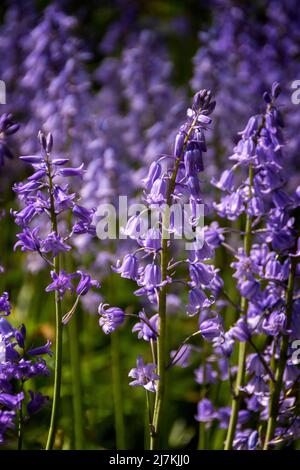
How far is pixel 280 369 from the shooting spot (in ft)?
10.5

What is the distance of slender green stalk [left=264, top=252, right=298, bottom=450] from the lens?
316cm

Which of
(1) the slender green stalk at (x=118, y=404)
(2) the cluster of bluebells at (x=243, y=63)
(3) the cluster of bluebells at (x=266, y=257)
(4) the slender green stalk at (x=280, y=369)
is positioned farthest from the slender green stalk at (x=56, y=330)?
(2) the cluster of bluebells at (x=243, y=63)

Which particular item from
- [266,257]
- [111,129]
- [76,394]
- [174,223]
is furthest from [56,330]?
[111,129]

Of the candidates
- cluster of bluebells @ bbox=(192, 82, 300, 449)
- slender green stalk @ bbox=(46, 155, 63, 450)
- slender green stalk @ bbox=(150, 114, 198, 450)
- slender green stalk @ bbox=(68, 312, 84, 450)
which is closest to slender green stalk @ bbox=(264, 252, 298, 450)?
cluster of bluebells @ bbox=(192, 82, 300, 449)

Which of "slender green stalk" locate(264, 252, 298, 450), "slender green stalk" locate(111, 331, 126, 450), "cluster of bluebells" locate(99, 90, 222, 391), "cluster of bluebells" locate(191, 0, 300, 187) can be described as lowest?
"slender green stalk" locate(111, 331, 126, 450)

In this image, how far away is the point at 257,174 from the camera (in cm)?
326

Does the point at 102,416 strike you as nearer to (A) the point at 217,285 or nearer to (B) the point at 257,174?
(A) the point at 217,285

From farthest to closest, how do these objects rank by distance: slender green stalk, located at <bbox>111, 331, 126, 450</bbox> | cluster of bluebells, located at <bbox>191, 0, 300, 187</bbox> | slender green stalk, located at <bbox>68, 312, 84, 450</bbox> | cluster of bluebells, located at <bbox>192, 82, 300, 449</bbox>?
cluster of bluebells, located at <bbox>191, 0, 300, 187</bbox>, slender green stalk, located at <bbox>111, 331, 126, 450</bbox>, slender green stalk, located at <bbox>68, 312, 84, 450</bbox>, cluster of bluebells, located at <bbox>192, 82, 300, 449</bbox>

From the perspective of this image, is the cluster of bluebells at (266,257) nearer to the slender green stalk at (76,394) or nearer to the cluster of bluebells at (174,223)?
the cluster of bluebells at (174,223)

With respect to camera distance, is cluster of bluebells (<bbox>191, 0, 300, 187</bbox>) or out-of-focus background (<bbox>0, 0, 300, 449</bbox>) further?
cluster of bluebells (<bbox>191, 0, 300, 187</bbox>)

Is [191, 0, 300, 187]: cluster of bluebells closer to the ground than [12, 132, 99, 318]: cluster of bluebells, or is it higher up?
higher up

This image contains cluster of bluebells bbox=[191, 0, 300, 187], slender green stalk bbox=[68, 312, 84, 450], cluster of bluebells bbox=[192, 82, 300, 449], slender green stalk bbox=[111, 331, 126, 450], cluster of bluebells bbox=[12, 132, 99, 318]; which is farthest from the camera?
cluster of bluebells bbox=[191, 0, 300, 187]

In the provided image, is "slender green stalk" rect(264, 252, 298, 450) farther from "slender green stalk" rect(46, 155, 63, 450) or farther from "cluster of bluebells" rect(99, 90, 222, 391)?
"slender green stalk" rect(46, 155, 63, 450)

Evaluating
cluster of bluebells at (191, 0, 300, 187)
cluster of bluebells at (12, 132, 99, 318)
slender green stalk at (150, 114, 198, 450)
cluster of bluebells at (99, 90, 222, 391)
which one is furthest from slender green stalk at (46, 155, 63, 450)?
cluster of bluebells at (191, 0, 300, 187)
